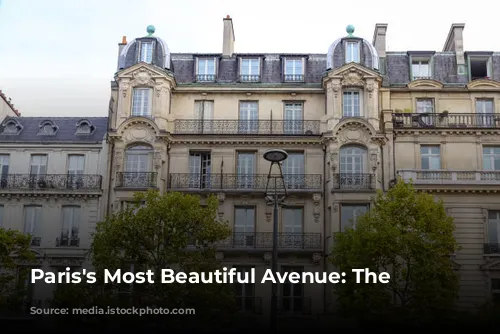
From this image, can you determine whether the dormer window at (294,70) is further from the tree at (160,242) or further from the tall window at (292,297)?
the tall window at (292,297)

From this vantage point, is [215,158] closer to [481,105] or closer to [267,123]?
[267,123]

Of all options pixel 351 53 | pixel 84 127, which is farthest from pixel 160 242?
pixel 351 53

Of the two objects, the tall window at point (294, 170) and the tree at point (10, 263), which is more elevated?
the tall window at point (294, 170)

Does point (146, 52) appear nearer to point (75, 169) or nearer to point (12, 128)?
point (75, 169)

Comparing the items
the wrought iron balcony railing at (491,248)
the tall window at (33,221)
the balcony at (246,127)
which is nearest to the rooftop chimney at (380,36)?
the balcony at (246,127)

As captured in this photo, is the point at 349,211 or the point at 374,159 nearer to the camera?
the point at 349,211

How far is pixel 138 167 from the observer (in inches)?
1188

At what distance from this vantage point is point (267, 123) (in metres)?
30.9

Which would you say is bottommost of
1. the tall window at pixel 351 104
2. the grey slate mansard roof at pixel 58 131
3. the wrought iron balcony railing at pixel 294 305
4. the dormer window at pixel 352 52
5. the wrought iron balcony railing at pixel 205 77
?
the wrought iron balcony railing at pixel 294 305

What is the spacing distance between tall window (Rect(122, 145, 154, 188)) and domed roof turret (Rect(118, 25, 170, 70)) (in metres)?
4.41

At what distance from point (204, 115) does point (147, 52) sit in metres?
4.22

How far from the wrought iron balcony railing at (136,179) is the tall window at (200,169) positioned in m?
1.83

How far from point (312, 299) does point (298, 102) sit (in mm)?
9485

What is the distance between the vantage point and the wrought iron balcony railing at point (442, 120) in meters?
30.0
